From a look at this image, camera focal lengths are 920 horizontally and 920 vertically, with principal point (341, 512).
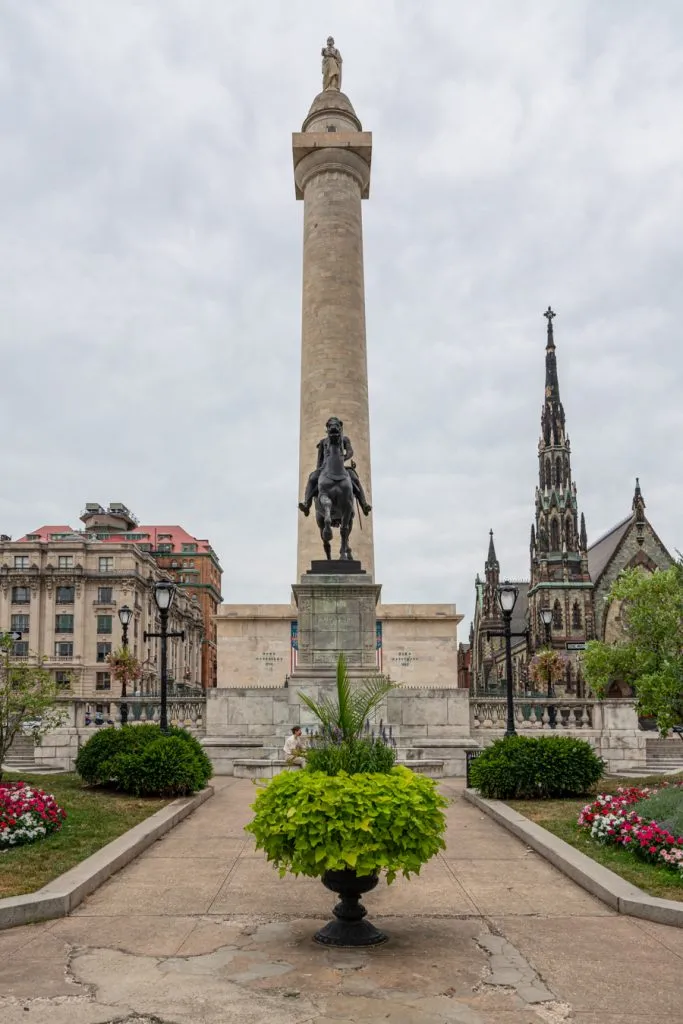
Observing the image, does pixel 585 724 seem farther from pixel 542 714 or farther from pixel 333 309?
pixel 333 309

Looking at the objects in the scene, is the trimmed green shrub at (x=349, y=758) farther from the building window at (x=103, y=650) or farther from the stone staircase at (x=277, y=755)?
the building window at (x=103, y=650)

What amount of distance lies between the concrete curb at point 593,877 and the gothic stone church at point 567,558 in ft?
207

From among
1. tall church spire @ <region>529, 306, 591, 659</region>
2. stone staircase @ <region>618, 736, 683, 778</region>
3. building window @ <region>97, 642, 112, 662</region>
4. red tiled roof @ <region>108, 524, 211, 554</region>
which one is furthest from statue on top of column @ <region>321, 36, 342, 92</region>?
red tiled roof @ <region>108, 524, 211, 554</region>

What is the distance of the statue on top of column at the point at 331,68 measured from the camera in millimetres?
46272

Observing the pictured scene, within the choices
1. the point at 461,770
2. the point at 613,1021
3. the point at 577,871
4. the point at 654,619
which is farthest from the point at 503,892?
the point at 654,619

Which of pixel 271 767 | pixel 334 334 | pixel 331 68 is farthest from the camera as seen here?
pixel 331 68

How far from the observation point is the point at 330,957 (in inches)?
304

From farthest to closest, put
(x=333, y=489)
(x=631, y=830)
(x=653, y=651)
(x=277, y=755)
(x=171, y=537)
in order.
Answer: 1. (x=171, y=537)
2. (x=653, y=651)
3. (x=333, y=489)
4. (x=277, y=755)
5. (x=631, y=830)

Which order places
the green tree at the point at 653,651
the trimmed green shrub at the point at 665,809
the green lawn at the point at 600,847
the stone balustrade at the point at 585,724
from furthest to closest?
the stone balustrade at the point at 585,724
the green tree at the point at 653,651
the trimmed green shrub at the point at 665,809
the green lawn at the point at 600,847

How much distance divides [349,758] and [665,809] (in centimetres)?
634

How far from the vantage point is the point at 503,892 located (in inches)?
414

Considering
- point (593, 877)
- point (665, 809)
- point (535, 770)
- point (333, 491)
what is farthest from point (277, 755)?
point (593, 877)

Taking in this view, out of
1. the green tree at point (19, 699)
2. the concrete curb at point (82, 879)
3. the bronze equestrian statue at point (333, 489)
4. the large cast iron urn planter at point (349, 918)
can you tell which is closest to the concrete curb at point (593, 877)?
the large cast iron urn planter at point (349, 918)

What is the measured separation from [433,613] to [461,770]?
17271 millimetres
